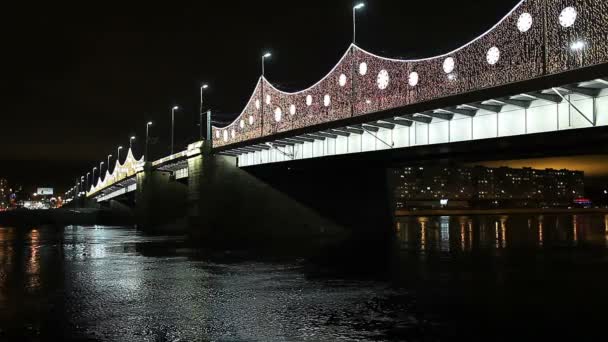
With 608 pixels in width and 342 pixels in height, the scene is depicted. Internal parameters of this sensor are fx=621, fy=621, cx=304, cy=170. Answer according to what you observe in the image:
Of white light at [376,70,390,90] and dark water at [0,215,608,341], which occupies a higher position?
white light at [376,70,390,90]

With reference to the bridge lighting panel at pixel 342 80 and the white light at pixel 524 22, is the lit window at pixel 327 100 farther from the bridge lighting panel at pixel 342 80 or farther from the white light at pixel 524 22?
the white light at pixel 524 22

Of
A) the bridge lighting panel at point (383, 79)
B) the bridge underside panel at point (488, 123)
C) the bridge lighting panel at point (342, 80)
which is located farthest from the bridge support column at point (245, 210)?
the bridge lighting panel at point (383, 79)

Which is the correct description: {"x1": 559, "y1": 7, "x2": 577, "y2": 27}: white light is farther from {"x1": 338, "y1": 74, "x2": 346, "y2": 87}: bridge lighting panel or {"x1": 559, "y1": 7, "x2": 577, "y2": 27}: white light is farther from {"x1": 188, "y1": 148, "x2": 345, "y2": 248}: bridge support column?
{"x1": 188, "y1": 148, "x2": 345, "y2": 248}: bridge support column

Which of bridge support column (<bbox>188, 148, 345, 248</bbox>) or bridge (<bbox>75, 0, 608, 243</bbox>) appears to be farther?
bridge support column (<bbox>188, 148, 345, 248</bbox>)

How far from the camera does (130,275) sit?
2356 cm

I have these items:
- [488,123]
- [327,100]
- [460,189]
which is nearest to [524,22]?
[488,123]

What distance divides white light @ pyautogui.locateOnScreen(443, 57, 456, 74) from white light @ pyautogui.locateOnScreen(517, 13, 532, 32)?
4076 millimetres

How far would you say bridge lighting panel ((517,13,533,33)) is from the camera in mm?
→ 22344

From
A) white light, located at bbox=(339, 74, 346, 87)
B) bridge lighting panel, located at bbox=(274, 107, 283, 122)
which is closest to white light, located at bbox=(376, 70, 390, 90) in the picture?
white light, located at bbox=(339, 74, 346, 87)

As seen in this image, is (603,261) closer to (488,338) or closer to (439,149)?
(439,149)

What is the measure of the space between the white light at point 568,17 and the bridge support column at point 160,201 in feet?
204

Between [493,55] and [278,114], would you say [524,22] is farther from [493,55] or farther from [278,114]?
[278,114]

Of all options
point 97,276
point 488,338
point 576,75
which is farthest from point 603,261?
point 97,276

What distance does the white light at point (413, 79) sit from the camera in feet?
95.3
